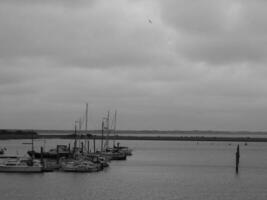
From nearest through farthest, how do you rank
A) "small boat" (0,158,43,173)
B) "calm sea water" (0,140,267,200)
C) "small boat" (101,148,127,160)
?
1. "calm sea water" (0,140,267,200)
2. "small boat" (0,158,43,173)
3. "small boat" (101,148,127,160)

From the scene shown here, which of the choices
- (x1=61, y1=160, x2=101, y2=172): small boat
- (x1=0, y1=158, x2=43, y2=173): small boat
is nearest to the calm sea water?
(x1=61, y1=160, x2=101, y2=172): small boat

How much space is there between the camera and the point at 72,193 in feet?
223

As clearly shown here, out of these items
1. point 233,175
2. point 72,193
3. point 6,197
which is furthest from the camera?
point 233,175

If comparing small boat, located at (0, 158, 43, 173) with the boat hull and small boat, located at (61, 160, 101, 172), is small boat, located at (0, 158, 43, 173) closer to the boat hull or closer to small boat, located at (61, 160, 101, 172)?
the boat hull

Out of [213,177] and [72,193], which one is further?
[213,177]

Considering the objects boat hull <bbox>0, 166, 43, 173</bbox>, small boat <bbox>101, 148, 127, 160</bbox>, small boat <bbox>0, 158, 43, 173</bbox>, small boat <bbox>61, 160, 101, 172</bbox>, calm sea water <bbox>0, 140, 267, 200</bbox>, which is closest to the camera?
calm sea water <bbox>0, 140, 267, 200</bbox>

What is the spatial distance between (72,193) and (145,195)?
25.7 ft

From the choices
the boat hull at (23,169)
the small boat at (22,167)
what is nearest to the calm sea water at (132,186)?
the boat hull at (23,169)

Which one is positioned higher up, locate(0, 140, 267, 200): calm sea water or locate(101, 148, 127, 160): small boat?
locate(101, 148, 127, 160): small boat

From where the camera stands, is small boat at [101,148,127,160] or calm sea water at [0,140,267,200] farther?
small boat at [101,148,127,160]

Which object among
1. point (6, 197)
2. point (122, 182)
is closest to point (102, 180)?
point (122, 182)

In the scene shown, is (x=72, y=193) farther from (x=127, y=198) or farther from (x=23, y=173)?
(x=23, y=173)

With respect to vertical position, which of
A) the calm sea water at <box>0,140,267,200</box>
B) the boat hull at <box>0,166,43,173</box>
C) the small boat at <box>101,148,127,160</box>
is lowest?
the calm sea water at <box>0,140,267,200</box>

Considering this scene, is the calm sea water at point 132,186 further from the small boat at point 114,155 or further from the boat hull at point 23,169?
the small boat at point 114,155
